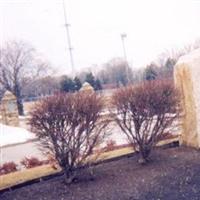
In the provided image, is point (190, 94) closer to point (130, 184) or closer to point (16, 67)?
point (130, 184)

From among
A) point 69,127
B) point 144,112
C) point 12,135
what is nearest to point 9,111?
point 12,135

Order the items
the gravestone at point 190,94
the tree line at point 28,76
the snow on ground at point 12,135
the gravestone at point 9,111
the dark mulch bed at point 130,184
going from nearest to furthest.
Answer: the dark mulch bed at point 130,184, the gravestone at point 190,94, the snow on ground at point 12,135, the gravestone at point 9,111, the tree line at point 28,76

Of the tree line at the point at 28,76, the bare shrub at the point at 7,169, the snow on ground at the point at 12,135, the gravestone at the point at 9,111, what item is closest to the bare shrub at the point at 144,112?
the bare shrub at the point at 7,169

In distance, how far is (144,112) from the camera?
7379 mm

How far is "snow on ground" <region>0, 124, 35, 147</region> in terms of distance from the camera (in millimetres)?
15633

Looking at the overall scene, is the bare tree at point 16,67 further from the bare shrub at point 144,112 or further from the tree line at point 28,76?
the bare shrub at point 144,112

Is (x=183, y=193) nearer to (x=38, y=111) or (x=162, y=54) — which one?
(x=38, y=111)

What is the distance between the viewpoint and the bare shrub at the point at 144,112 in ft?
24.2

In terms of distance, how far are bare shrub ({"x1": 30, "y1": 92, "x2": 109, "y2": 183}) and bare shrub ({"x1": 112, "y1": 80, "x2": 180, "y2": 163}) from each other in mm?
759

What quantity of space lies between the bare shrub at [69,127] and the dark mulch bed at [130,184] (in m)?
0.41

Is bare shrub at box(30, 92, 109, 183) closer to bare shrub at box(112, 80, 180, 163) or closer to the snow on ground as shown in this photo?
bare shrub at box(112, 80, 180, 163)

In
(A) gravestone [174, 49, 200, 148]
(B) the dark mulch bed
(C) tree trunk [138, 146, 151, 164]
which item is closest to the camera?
(B) the dark mulch bed

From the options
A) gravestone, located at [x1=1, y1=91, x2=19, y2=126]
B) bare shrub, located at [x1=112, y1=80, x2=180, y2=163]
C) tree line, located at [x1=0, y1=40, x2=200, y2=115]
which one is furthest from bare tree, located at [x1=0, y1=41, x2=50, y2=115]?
bare shrub, located at [x1=112, y1=80, x2=180, y2=163]

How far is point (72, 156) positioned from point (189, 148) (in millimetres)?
3196
